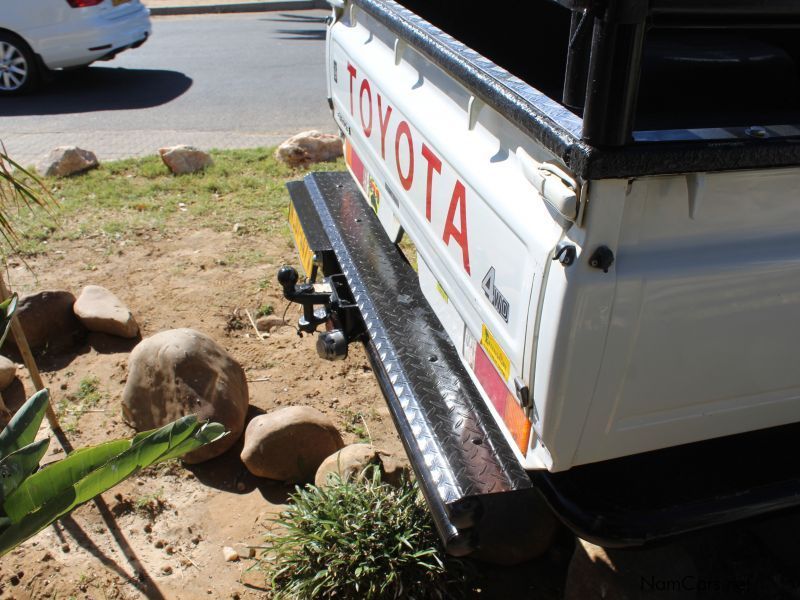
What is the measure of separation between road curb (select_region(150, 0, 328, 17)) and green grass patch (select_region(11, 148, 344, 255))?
9063 millimetres

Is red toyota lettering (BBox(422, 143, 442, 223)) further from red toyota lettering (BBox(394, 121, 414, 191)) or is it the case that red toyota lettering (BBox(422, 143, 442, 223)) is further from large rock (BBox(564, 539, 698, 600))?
large rock (BBox(564, 539, 698, 600))

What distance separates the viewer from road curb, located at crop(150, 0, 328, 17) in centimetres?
1452

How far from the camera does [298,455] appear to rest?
3.22 m

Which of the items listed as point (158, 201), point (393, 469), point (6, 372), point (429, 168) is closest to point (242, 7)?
point (158, 201)

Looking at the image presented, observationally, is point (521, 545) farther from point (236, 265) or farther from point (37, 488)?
point (236, 265)

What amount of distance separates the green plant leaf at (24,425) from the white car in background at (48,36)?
793 centimetres

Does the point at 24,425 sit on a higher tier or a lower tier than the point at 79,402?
higher

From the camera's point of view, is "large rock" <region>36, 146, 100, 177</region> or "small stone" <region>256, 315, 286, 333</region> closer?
"small stone" <region>256, 315, 286, 333</region>

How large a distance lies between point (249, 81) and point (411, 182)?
752cm

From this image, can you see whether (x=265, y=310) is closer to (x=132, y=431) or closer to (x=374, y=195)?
(x=132, y=431)

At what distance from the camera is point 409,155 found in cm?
265

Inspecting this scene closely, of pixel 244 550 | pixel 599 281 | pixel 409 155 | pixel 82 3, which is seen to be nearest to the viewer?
pixel 599 281

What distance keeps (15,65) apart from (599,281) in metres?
9.12

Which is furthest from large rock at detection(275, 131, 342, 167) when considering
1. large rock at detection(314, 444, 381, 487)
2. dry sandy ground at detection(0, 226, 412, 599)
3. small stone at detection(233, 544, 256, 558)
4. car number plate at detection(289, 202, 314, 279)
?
small stone at detection(233, 544, 256, 558)
